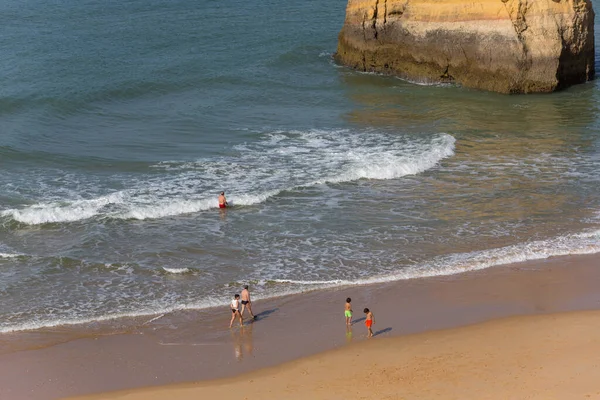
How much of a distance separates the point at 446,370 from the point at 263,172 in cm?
1255

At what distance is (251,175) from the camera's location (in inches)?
974

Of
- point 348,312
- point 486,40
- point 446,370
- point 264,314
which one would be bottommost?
point 264,314

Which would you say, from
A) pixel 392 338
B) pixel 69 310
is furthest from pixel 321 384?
pixel 69 310

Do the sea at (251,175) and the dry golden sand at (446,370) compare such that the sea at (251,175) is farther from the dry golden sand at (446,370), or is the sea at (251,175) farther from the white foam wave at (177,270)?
the dry golden sand at (446,370)

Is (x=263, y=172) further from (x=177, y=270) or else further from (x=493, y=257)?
(x=493, y=257)

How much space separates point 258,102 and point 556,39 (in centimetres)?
1132

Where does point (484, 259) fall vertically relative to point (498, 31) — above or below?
below

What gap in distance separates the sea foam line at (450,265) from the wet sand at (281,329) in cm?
26

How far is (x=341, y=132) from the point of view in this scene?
94.4 feet

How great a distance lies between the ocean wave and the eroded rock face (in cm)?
579

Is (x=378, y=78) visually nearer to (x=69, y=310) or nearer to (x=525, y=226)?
(x=525, y=226)

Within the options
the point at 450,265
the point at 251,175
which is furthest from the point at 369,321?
the point at 251,175

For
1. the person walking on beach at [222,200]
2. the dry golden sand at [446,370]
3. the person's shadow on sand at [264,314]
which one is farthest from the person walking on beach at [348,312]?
the person walking on beach at [222,200]

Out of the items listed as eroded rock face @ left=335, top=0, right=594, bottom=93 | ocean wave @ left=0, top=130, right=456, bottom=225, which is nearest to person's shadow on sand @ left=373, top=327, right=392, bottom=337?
ocean wave @ left=0, top=130, right=456, bottom=225
